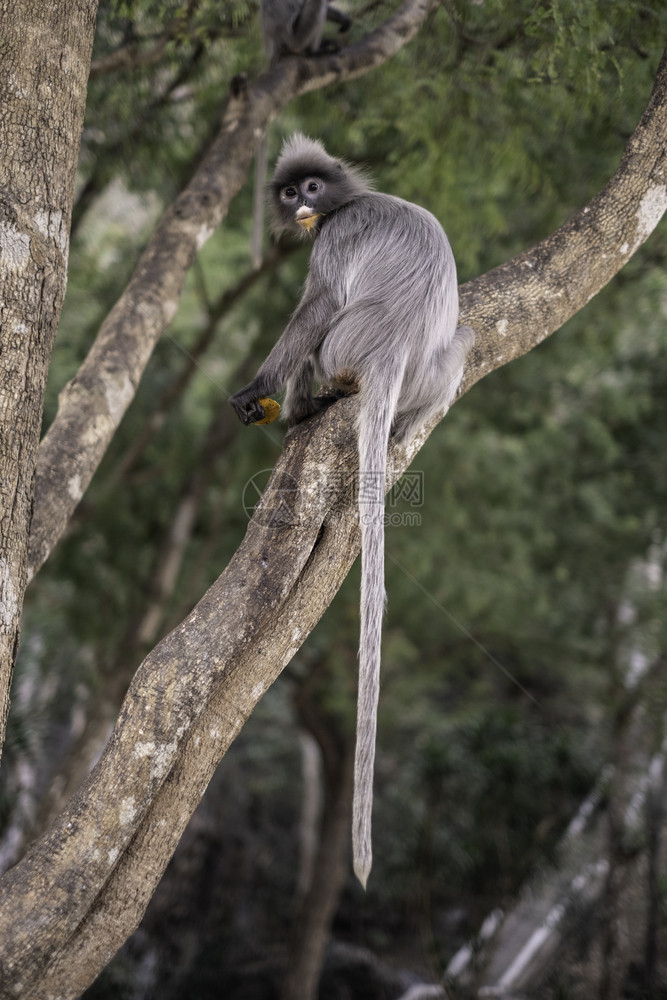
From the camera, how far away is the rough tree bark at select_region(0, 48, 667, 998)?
5.30ft

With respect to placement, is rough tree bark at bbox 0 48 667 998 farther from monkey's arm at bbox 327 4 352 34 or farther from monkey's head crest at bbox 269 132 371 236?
monkey's arm at bbox 327 4 352 34

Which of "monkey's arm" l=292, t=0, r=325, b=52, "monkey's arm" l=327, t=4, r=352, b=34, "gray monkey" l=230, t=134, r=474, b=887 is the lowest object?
"gray monkey" l=230, t=134, r=474, b=887

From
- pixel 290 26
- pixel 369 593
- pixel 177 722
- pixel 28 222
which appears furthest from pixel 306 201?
pixel 290 26

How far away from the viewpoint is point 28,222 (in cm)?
180

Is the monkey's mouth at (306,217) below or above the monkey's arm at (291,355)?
above

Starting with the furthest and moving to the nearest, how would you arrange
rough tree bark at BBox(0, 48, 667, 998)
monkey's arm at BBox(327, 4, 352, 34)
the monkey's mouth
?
monkey's arm at BBox(327, 4, 352, 34), the monkey's mouth, rough tree bark at BBox(0, 48, 667, 998)

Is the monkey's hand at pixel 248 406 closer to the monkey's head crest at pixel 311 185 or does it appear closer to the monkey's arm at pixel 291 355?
the monkey's arm at pixel 291 355

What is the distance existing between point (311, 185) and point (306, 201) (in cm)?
7

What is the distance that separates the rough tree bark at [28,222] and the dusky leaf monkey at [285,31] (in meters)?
2.13

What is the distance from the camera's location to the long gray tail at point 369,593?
164 centimetres

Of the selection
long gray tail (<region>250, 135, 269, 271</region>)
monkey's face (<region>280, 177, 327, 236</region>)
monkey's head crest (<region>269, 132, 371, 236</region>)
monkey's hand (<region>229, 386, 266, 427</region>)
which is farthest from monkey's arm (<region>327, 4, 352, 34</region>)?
monkey's hand (<region>229, 386, 266, 427</region>)

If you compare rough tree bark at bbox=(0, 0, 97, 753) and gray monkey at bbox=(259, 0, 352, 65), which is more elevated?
rough tree bark at bbox=(0, 0, 97, 753)

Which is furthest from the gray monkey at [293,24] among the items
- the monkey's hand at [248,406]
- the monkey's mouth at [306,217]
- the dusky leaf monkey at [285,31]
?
the monkey's hand at [248,406]

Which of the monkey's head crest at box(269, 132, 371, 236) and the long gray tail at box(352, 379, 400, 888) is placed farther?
the monkey's head crest at box(269, 132, 371, 236)
